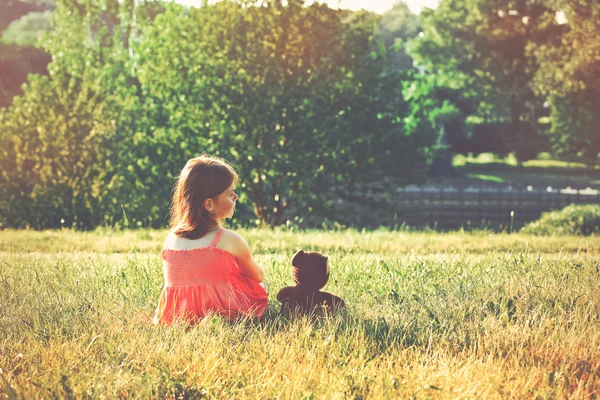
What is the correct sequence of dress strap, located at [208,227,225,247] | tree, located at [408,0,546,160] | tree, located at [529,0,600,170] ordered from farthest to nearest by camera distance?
1. tree, located at [408,0,546,160]
2. tree, located at [529,0,600,170]
3. dress strap, located at [208,227,225,247]

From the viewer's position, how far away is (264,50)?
16047mm

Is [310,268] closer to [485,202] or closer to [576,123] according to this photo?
[485,202]

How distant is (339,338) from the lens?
15.1 feet

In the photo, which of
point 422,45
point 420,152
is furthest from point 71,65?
point 422,45

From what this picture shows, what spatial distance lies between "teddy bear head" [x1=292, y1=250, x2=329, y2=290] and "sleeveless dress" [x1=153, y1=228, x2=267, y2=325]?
1.26 ft

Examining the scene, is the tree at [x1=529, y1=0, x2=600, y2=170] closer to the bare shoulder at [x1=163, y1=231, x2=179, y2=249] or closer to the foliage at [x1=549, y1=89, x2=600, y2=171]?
the foliage at [x1=549, y1=89, x2=600, y2=171]

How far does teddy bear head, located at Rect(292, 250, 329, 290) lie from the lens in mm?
5316

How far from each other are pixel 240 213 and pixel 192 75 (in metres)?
3.14

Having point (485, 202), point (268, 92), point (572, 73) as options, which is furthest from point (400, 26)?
point (268, 92)

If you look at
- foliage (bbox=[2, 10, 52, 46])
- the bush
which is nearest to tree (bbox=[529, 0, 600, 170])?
the bush

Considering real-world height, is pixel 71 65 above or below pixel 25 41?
below

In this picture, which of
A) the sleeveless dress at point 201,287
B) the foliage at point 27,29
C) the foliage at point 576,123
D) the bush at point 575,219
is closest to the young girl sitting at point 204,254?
the sleeveless dress at point 201,287

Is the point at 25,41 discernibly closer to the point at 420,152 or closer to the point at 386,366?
the point at 420,152

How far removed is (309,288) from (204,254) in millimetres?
789
